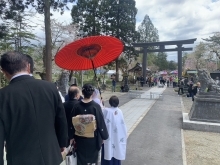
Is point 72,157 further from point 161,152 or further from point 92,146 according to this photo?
point 161,152

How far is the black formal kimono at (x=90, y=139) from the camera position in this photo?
2717 millimetres

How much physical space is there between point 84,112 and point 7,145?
1191mm

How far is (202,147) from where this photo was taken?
4840mm

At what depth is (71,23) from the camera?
24250 mm

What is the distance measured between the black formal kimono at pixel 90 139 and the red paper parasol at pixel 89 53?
96 centimetres

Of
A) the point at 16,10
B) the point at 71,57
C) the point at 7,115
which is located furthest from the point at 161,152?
the point at 16,10

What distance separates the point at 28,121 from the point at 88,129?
1.19 meters

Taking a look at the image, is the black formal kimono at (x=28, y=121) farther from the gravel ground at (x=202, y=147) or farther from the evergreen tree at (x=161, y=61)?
the evergreen tree at (x=161, y=61)

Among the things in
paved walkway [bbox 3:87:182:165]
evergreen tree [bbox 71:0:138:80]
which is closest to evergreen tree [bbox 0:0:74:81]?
paved walkway [bbox 3:87:182:165]

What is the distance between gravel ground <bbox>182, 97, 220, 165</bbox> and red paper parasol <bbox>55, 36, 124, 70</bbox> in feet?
8.91

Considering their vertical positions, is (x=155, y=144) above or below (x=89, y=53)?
below

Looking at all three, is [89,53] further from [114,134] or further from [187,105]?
[187,105]

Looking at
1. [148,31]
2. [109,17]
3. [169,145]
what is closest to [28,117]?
[169,145]

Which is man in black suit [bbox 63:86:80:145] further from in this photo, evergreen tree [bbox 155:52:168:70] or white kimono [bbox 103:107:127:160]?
evergreen tree [bbox 155:52:168:70]
